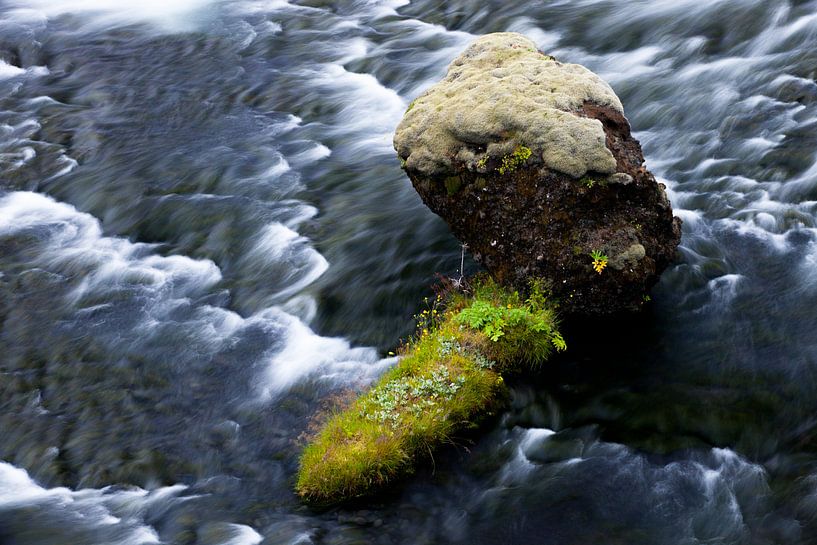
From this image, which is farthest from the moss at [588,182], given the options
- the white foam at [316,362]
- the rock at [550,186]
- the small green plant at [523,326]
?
the white foam at [316,362]

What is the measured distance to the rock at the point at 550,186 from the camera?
9.46m

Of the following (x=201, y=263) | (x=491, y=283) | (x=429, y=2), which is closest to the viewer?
(x=491, y=283)

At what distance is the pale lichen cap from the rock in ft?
0.04

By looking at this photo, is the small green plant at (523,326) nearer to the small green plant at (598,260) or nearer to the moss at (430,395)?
the moss at (430,395)

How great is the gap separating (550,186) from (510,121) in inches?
35.2

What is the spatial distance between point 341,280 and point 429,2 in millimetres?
10587

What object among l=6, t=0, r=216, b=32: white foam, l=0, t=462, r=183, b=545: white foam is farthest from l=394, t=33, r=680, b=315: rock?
l=6, t=0, r=216, b=32: white foam

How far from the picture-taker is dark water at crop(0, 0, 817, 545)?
26.9ft

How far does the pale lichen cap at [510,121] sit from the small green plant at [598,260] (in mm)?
856

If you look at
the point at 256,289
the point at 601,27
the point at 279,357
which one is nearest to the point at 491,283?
the point at 279,357

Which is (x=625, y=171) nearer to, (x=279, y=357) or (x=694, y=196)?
(x=694, y=196)

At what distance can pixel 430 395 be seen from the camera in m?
9.04

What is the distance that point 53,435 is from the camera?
9633mm

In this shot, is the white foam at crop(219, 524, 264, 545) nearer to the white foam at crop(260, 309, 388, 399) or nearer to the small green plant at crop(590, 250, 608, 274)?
the white foam at crop(260, 309, 388, 399)
